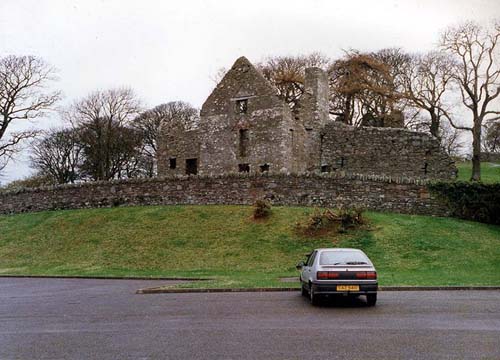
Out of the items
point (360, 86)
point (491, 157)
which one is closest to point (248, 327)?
point (360, 86)

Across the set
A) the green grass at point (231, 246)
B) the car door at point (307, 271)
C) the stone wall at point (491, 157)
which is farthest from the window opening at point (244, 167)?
the stone wall at point (491, 157)

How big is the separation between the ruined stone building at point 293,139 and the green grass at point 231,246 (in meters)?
8.71

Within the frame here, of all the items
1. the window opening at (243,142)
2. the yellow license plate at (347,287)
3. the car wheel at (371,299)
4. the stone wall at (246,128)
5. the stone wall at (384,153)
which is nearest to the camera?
the yellow license plate at (347,287)

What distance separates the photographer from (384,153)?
38.6 metres

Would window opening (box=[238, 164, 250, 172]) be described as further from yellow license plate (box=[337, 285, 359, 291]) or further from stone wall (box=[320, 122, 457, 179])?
yellow license plate (box=[337, 285, 359, 291])

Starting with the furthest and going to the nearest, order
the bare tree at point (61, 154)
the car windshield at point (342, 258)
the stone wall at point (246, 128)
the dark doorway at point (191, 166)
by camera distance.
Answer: the bare tree at point (61, 154) → the dark doorway at point (191, 166) → the stone wall at point (246, 128) → the car windshield at point (342, 258)

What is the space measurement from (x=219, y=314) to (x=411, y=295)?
6366 millimetres

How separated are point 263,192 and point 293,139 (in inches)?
350

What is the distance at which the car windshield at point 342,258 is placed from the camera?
1447 centimetres

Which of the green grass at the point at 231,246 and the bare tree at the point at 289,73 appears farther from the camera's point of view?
the bare tree at the point at 289,73

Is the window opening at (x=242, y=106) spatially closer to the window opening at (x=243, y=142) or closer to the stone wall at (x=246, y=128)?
the stone wall at (x=246, y=128)

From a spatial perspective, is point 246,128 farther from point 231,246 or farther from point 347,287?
point 347,287

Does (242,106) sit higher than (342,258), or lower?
higher

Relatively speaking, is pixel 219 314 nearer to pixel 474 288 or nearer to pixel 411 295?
pixel 411 295
